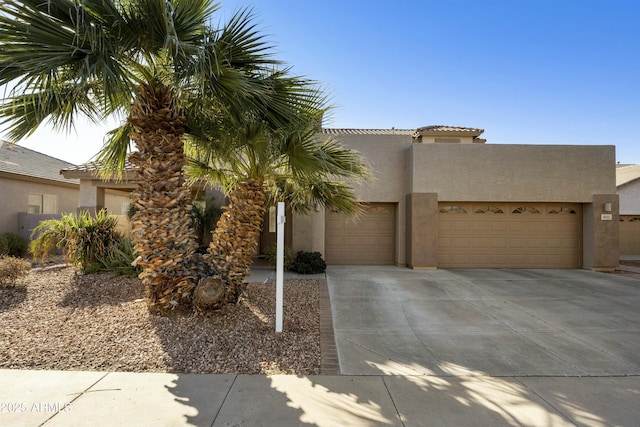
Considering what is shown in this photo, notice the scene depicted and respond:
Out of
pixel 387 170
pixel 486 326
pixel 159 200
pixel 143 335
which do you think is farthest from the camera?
pixel 387 170

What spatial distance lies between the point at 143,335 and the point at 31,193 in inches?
617

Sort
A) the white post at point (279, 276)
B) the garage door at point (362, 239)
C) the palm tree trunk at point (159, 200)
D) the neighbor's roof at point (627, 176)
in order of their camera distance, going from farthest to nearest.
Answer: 1. the neighbor's roof at point (627, 176)
2. the garage door at point (362, 239)
3. the palm tree trunk at point (159, 200)
4. the white post at point (279, 276)

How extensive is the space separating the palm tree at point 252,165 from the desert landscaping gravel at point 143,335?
2.12ft

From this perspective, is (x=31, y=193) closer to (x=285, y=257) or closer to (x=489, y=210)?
(x=285, y=257)

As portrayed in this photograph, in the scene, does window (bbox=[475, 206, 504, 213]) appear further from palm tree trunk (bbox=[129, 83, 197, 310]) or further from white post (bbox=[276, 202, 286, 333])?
palm tree trunk (bbox=[129, 83, 197, 310])

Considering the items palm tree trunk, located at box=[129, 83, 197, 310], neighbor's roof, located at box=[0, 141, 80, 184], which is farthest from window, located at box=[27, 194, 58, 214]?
palm tree trunk, located at box=[129, 83, 197, 310]

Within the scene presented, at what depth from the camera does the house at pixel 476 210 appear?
468 inches

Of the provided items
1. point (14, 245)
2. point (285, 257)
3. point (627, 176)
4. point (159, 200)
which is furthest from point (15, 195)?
point (627, 176)

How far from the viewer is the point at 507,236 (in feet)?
40.4

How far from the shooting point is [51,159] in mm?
20344

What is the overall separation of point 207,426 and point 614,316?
303 inches

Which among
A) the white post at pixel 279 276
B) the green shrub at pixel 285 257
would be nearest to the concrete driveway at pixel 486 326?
the white post at pixel 279 276

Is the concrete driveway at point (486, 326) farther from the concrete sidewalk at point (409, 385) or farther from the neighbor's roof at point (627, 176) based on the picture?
the neighbor's roof at point (627, 176)

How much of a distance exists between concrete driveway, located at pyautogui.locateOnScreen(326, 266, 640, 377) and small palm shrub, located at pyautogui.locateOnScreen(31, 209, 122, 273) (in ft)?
22.0
